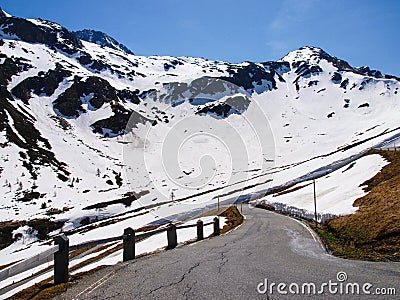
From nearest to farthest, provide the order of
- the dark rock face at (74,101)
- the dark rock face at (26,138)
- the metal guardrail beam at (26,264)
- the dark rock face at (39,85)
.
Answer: the metal guardrail beam at (26,264) → the dark rock face at (26,138) → the dark rock face at (39,85) → the dark rock face at (74,101)

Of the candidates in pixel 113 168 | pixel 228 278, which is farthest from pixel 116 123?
pixel 228 278

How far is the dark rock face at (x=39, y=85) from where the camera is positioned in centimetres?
16060

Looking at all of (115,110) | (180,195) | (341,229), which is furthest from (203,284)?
(115,110)

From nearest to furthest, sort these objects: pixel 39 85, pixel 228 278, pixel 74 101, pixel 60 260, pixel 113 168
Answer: pixel 228 278 → pixel 60 260 → pixel 113 168 → pixel 74 101 → pixel 39 85

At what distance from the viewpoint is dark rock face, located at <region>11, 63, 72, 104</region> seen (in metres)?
161

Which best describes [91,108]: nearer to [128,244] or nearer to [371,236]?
[128,244]

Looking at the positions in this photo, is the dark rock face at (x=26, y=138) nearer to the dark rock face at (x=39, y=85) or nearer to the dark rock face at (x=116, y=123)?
the dark rock face at (x=39, y=85)

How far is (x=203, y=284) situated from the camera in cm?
767

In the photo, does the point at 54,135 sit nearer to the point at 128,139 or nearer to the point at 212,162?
the point at 128,139

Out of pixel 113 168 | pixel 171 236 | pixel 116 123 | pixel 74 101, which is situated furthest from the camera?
pixel 116 123

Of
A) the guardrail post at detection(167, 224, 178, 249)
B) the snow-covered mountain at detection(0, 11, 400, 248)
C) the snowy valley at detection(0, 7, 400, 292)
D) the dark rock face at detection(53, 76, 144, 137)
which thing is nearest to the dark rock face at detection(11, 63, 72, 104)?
the snow-covered mountain at detection(0, 11, 400, 248)

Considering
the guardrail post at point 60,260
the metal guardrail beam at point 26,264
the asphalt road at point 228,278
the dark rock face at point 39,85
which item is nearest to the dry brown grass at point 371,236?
the asphalt road at point 228,278

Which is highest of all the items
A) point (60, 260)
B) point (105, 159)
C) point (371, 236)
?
point (105, 159)

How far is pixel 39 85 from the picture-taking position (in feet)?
600
